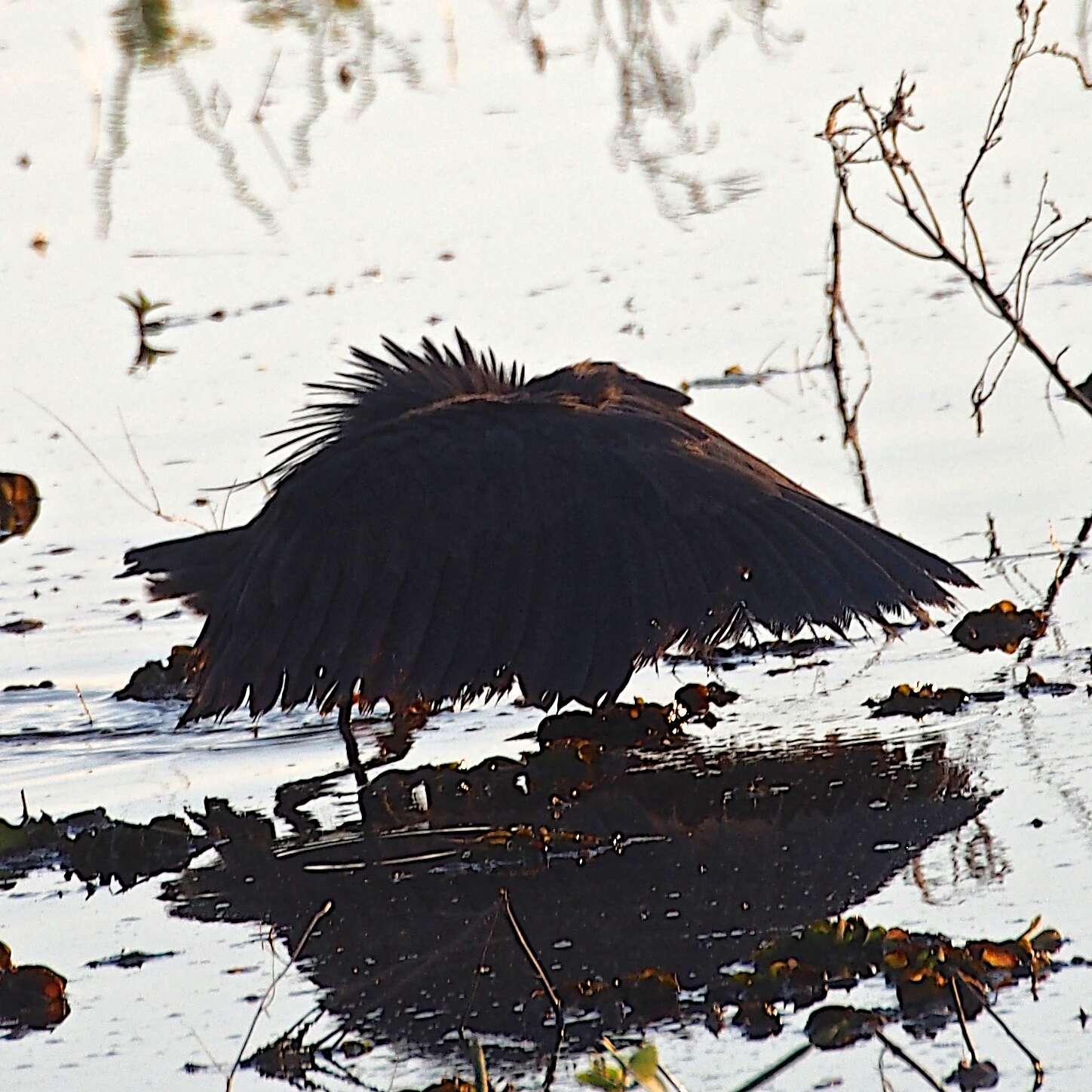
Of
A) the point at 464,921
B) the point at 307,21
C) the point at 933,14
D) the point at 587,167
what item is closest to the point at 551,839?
the point at 464,921

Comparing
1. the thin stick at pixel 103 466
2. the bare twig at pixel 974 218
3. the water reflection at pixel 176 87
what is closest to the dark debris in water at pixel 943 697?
the bare twig at pixel 974 218

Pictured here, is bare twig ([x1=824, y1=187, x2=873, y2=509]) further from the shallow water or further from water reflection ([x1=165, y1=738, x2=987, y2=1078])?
water reflection ([x1=165, y1=738, x2=987, y2=1078])

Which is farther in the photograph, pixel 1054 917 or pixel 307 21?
pixel 307 21

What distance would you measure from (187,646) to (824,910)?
2.35 meters

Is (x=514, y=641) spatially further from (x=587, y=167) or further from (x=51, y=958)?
(x=587, y=167)

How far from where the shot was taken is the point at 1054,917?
11.9 ft

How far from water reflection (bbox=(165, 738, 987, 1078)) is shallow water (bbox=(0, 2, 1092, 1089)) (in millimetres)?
89

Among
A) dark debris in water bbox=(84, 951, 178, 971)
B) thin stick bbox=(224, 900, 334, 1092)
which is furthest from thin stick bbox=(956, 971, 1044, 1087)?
dark debris in water bbox=(84, 951, 178, 971)

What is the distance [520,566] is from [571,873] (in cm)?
77

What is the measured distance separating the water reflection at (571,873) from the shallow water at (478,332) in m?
0.09

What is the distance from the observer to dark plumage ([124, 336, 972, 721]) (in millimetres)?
A: 4586

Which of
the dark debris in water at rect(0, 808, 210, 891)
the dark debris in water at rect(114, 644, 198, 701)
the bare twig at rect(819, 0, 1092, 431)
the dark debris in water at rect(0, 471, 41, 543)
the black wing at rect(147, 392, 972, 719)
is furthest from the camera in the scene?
the dark debris in water at rect(0, 471, 41, 543)

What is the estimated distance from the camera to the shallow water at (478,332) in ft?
12.7

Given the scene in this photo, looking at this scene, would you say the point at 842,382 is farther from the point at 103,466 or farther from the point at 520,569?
the point at 520,569
